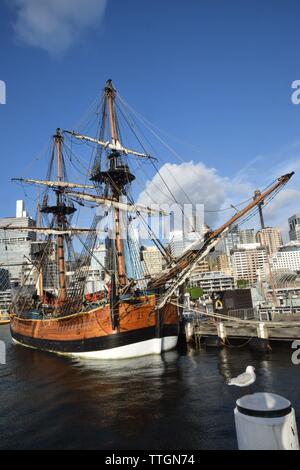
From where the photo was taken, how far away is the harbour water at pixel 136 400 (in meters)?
10.8

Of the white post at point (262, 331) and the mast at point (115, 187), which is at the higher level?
the mast at point (115, 187)

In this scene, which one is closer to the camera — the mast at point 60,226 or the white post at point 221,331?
the white post at point 221,331

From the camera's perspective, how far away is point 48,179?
4588cm

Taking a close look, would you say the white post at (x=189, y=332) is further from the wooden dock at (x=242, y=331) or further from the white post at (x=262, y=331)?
the white post at (x=262, y=331)

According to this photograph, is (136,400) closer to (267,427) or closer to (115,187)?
(267,427)

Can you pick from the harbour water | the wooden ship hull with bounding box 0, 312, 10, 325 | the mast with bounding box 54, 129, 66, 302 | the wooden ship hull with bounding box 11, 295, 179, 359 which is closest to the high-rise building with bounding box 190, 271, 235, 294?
the wooden ship hull with bounding box 0, 312, 10, 325

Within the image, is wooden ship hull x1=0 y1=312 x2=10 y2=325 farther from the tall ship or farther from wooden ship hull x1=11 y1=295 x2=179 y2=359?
wooden ship hull x1=11 y1=295 x2=179 y2=359

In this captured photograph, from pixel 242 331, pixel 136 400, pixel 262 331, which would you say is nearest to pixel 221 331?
pixel 242 331

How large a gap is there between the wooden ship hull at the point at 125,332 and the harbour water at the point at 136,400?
1.07m

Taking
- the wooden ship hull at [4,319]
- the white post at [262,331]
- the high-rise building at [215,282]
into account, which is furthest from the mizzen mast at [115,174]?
the high-rise building at [215,282]

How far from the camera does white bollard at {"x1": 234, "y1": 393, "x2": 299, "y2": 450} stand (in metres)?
3.62

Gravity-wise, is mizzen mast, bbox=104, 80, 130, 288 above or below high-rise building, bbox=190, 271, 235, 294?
above

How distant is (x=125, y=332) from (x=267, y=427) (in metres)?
21.6

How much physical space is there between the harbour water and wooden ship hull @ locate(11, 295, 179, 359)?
3.52 feet
